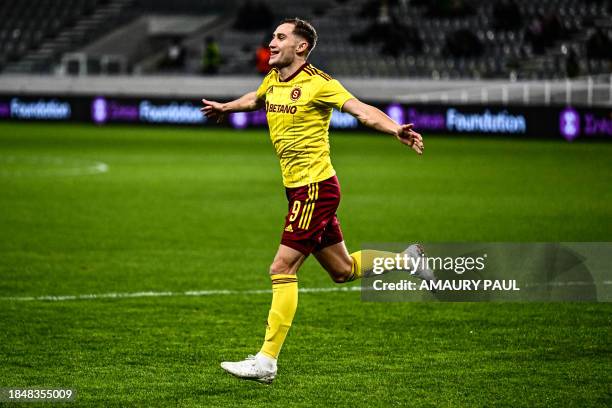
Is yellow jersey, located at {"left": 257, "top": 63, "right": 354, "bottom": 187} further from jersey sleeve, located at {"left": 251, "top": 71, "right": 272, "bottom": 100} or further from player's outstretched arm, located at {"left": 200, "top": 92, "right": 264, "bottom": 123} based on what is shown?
player's outstretched arm, located at {"left": 200, "top": 92, "right": 264, "bottom": 123}

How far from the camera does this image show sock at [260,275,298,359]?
669 cm

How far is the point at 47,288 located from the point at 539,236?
228 inches

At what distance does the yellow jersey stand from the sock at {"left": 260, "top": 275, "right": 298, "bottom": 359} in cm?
58

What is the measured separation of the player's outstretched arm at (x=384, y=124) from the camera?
6406 millimetres

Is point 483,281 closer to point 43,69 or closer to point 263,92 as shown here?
point 263,92

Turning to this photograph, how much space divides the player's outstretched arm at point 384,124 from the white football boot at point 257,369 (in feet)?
4.65

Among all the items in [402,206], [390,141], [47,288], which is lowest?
[390,141]

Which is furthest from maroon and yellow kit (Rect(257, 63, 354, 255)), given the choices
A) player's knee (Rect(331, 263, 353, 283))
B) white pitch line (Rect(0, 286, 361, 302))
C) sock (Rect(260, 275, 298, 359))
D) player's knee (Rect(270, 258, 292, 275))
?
white pitch line (Rect(0, 286, 361, 302))

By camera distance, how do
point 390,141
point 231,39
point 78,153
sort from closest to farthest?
point 78,153
point 390,141
point 231,39

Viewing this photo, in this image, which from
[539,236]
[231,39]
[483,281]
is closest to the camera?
[483,281]

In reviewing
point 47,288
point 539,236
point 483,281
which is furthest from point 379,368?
point 539,236

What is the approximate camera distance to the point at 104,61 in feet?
135

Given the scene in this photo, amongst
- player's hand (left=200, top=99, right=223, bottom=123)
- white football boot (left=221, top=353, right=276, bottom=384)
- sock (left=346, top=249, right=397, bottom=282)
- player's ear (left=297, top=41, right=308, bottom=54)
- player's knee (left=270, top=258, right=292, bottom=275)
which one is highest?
player's ear (left=297, top=41, right=308, bottom=54)

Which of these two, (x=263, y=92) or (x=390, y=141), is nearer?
(x=263, y=92)
